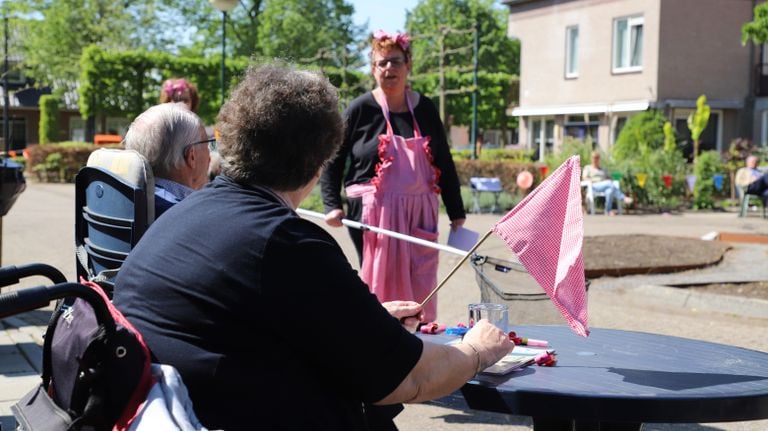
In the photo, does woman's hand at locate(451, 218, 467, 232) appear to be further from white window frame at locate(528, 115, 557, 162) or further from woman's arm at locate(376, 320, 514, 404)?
white window frame at locate(528, 115, 557, 162)

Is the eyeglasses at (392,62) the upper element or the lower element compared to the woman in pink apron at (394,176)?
upper

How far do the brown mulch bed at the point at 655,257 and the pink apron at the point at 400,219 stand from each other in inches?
190

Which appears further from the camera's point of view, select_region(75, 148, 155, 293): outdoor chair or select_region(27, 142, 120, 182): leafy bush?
select_region(27, 142, 120, 182): leafy bush

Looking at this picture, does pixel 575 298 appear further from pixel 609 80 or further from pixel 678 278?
pixel 609 80

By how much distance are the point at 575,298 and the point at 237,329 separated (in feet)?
3.61

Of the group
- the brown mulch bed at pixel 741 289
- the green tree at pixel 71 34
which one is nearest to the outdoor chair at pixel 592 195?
the brown mulch bed at pixel 741 289

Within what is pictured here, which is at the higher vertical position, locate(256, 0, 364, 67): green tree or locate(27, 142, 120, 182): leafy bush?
locate(256, 0, 364, 67): green tree

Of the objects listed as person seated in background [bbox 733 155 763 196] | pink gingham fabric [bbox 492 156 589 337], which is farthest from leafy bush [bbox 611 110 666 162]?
pink gingham fabric [bbox 492 156 589 337]

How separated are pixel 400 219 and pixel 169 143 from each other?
1773 millimetres

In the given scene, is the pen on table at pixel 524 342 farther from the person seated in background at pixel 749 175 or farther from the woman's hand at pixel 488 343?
the person seated in background at pixel 749 175

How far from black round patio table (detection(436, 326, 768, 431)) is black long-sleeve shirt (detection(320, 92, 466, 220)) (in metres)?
2.30

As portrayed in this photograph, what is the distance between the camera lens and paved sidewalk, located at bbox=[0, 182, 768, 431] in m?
4.76

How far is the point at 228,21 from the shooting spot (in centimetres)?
5372

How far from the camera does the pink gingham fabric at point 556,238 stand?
2.63m
